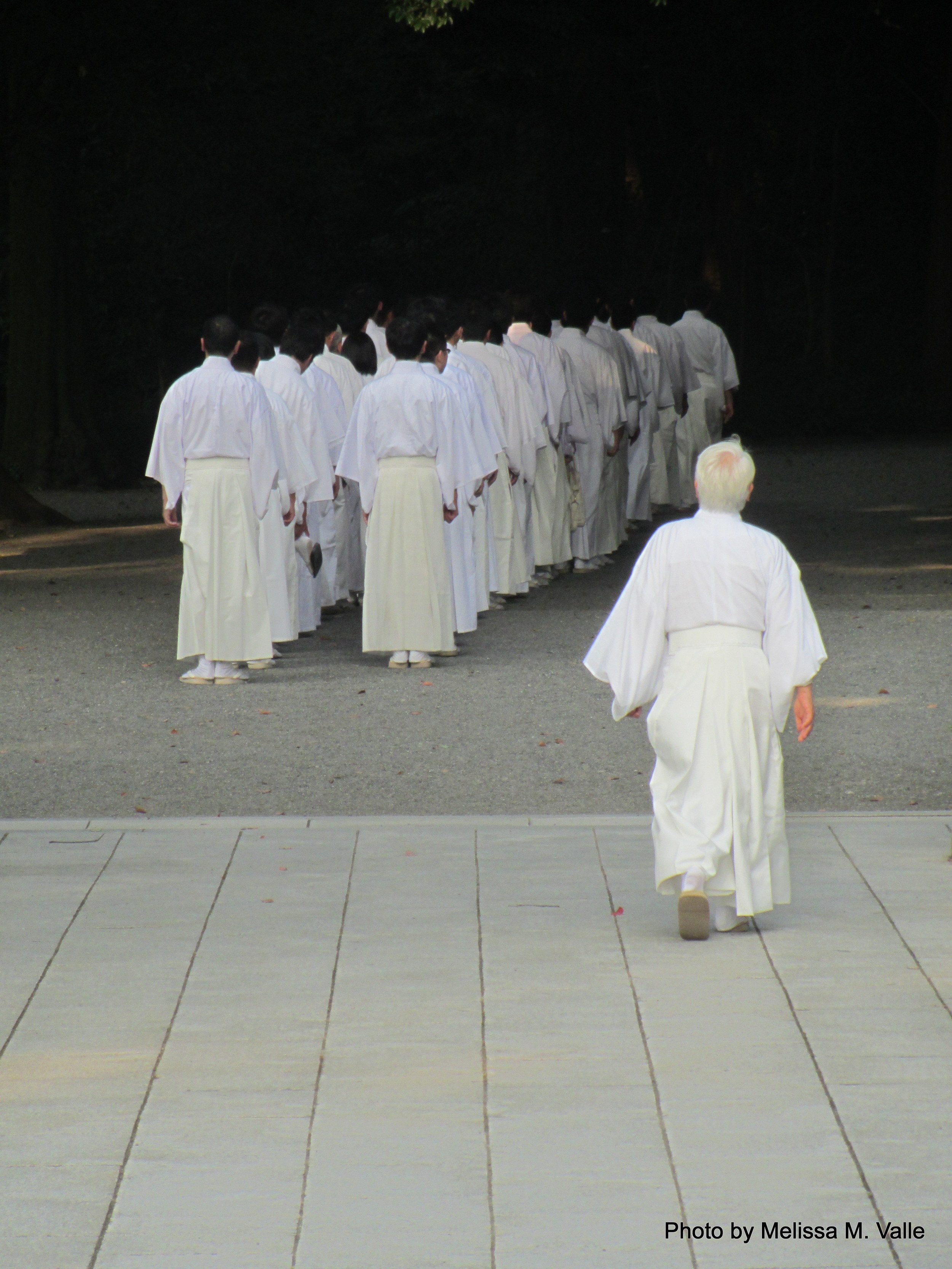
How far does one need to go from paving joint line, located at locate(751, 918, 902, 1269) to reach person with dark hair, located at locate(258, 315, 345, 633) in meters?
6.17

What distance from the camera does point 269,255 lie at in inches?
1272

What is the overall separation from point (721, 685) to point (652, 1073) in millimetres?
1461

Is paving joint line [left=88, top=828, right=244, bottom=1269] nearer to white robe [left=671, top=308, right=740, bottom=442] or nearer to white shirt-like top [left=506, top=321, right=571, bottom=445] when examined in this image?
white shirt-like top [left=506, top=321, right=571, bottom=445]

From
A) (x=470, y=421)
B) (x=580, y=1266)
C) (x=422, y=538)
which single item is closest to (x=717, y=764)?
(x=580, y=1266)

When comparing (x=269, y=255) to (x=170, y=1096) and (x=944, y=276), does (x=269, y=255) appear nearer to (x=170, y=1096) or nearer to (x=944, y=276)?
(x=944, y=276)

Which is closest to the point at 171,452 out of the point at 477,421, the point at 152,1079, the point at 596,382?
the point at 477,421

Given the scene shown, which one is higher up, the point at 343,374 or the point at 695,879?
the point at 343,374

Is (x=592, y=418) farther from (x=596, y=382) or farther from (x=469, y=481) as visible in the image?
(x=469, y=481)

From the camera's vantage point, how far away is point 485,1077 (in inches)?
169

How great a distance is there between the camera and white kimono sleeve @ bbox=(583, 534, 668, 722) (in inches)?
215

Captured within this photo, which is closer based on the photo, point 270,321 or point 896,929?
point 896,929

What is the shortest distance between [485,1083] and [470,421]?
725cm

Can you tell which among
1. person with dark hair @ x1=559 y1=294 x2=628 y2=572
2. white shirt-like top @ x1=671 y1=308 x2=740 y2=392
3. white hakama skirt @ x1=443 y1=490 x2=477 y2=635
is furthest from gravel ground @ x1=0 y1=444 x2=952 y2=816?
white shirt-like top @ x1=671 y1=308 x2=740 y2=392

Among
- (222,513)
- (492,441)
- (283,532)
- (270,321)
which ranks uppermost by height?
(270,321)
